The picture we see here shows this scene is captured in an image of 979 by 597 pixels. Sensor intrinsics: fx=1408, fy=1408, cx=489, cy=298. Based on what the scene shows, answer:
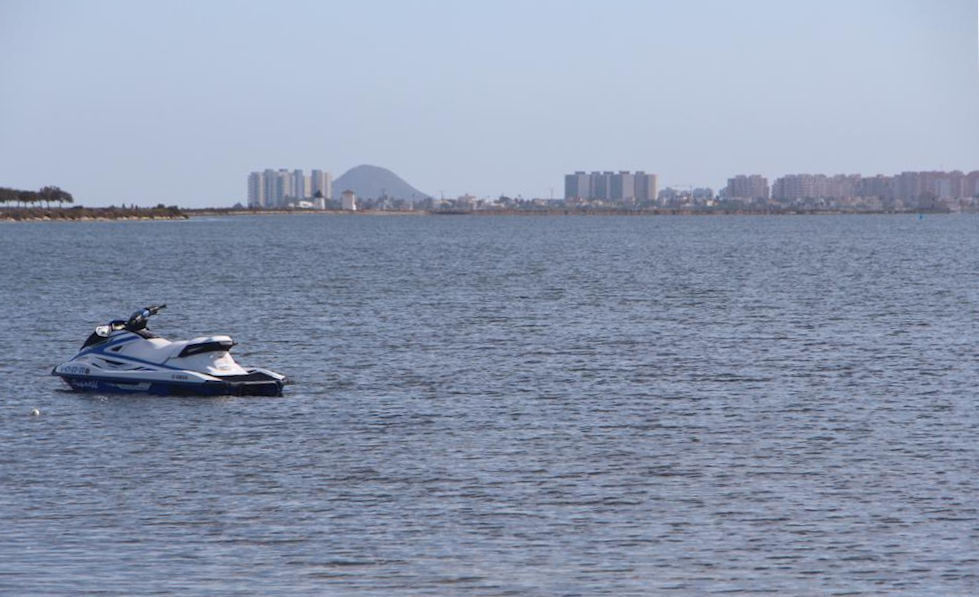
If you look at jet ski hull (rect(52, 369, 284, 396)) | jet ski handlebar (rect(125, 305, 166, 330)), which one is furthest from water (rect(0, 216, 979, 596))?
jet ski handlebar (rect(125, 305, 166, 330))

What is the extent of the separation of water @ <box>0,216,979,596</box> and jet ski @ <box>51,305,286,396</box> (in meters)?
0.71

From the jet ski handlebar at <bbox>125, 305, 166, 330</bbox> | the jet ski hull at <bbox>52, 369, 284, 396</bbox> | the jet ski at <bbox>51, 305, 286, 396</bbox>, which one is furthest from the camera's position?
the jet ski handlebar at <bbox>125, 305, 166, 330</bbox>

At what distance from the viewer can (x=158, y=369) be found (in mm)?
38344

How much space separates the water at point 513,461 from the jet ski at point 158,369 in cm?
71

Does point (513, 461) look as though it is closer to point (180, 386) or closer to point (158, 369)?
point (180, 386)

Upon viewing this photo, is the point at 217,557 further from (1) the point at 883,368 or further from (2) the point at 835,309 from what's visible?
(2) the point at 835,309

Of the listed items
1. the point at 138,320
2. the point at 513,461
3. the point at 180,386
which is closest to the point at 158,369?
the point at 180,386

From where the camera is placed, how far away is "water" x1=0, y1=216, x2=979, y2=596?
2034 centimetres

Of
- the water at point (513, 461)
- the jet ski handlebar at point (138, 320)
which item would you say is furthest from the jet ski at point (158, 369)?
the water at point (513, 461)

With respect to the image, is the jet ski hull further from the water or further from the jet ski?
the water

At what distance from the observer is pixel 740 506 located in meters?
24.5

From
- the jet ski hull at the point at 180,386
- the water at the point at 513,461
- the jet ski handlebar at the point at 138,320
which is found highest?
the jet ski handlebar at the point at 138,320

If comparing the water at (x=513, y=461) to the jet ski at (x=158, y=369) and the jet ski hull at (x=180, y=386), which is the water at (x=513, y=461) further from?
the jet ski at (x=158, y=369)

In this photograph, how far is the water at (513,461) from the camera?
2034 centimetres
